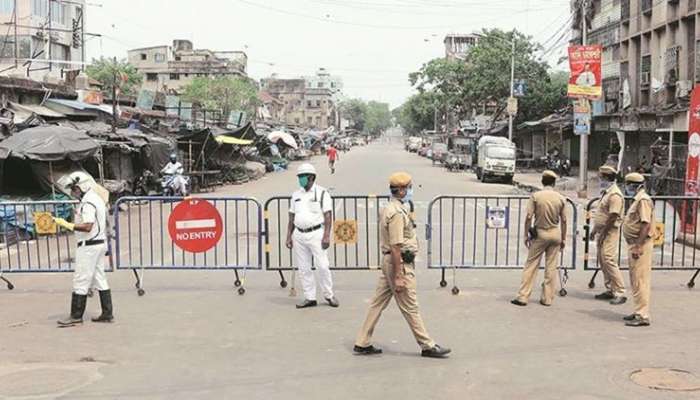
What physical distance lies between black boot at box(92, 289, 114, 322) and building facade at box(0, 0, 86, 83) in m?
30.4

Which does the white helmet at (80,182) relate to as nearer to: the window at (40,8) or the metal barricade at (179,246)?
the metal barricade at (179,246)

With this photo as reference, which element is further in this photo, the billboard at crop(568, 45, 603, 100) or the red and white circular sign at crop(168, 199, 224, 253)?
the billboard at crop(568, 45, 603, 100)

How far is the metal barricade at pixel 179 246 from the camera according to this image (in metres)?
9.45

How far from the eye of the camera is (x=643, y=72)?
30516 mm

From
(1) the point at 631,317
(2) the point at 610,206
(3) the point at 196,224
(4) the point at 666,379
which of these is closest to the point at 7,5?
(3) the point at 196,224

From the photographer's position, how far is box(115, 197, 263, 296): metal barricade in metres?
9.45

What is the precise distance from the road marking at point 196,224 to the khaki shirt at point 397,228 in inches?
145

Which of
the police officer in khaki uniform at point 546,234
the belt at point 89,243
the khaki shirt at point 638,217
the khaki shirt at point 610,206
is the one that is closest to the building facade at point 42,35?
the belt at point 89,243

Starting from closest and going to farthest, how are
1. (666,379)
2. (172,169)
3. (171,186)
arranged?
1. (666,379)
2. (171,186)
3. (172,169)

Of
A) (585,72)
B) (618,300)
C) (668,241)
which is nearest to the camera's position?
(618,300)

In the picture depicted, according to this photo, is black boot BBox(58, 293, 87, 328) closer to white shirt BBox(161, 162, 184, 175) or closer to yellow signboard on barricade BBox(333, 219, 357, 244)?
yellow signboard on barricade BBox(333, 219, 357, 244)

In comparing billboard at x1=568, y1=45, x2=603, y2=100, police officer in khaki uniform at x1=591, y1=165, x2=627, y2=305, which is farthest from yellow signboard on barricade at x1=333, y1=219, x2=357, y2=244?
billboard at x1=568, y1=45, x2=603, y2=100

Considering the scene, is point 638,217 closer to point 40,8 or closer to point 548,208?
point 548,208

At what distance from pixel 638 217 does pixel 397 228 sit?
334 centimetres
